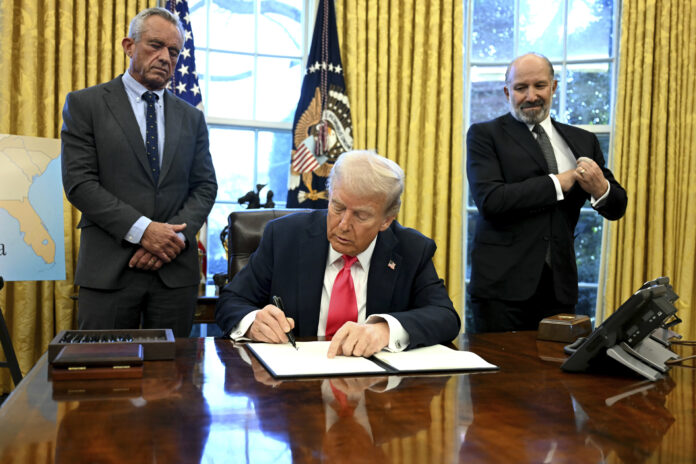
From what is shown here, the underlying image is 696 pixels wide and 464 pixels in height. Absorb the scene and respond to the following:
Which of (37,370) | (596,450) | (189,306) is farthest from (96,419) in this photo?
(189,306)

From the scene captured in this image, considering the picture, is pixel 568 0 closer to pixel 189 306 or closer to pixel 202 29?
pixel 202 29

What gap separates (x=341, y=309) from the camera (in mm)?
1924

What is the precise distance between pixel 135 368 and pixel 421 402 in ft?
1.81

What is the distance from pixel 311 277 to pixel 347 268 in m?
0.11

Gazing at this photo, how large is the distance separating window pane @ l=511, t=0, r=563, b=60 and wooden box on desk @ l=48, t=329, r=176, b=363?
3979 millimetres

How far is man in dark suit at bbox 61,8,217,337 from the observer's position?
2.50 metres

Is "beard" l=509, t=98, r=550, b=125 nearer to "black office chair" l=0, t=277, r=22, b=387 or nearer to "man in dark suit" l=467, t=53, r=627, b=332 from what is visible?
"man in dark suit" l=467, t=53, r=627, b=332

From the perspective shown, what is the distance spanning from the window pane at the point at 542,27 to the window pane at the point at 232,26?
195 centimetres

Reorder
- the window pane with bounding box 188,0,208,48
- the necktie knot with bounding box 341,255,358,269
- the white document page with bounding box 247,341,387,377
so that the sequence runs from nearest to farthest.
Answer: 1. the white document page with bounding box 247,341,387,377
2. the necktie knot with bounding box 341,255,358,269
3. the window pane with bounding box 188,0,208,48

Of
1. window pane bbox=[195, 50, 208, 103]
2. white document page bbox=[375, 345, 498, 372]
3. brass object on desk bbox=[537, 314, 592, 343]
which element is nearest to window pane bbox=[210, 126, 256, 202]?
window pane bbox=[195, 50, 208, 103]

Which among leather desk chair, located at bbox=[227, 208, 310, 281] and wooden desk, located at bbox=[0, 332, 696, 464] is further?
leather desk chair, located at bbox=[227, 208, 310, 281]

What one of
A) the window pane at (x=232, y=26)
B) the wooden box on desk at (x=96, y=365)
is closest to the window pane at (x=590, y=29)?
the window pane at (x=232, y=26)

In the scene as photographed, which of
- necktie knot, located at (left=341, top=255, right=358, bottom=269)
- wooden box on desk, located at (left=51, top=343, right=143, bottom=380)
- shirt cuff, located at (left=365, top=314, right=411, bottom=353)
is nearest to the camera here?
wooden box on desk, located at (left=51, top=343, right=143, bottom=380)

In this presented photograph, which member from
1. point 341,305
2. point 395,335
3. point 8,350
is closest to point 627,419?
point 395,335
